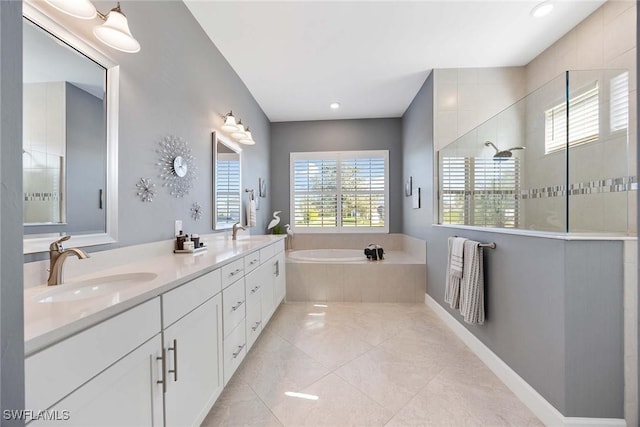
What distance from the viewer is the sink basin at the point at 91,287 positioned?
961 millimetres

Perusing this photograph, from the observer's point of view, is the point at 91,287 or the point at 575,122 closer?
the point at 91,287

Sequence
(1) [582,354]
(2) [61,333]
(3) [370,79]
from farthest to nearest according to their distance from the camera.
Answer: (3) [370,79] → (1) [582,354] → (2) [61,333]

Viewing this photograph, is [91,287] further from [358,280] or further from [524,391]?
[358,280]

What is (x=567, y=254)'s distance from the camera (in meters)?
1.35

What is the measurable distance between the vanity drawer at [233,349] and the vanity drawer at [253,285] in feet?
0.69

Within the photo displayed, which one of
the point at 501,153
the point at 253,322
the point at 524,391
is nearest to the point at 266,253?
the point at 253,322

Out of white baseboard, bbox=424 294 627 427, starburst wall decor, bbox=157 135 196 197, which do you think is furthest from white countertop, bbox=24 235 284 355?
white baseboard, bbox=424 294 627 427

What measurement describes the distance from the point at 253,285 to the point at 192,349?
2.83 ft

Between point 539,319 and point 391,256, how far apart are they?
2379mm

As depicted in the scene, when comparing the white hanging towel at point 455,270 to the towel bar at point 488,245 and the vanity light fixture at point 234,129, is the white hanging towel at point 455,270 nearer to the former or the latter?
the towel bar at point 488,245

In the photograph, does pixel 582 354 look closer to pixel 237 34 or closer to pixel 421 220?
pixel 421 220

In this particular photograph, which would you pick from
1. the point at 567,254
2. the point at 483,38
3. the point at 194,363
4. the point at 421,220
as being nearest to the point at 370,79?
the point at 483,38

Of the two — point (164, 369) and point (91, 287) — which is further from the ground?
point (91, 287)

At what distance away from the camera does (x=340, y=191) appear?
4551 mm
